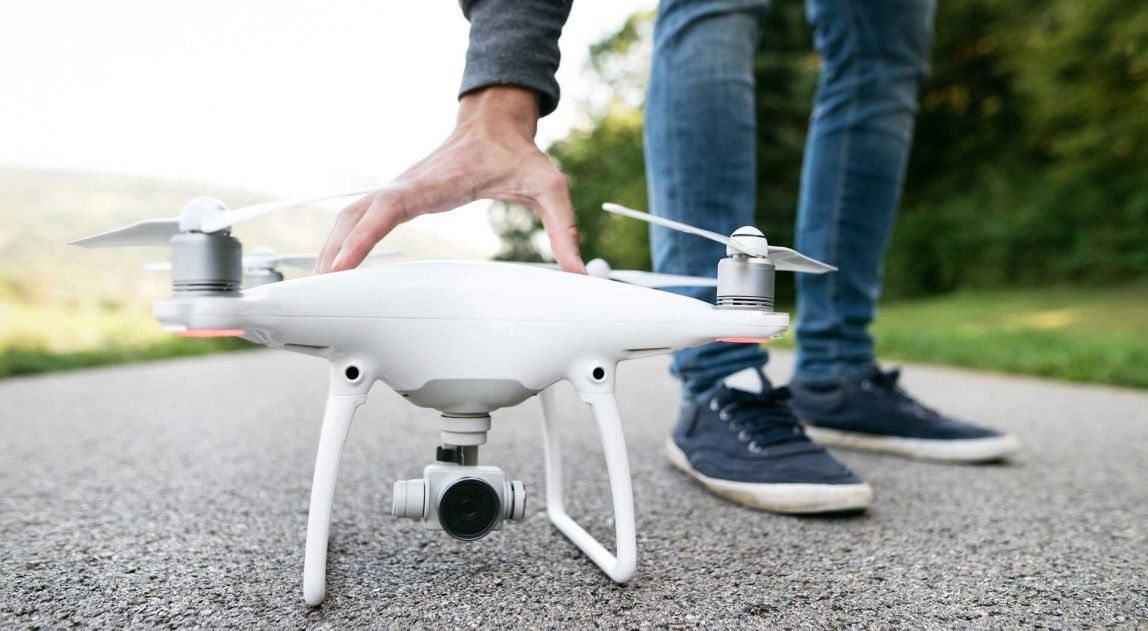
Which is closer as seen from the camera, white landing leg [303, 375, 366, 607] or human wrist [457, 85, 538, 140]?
white landing leg [303, 375, 366, 607]

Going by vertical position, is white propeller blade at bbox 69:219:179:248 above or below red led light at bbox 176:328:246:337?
above

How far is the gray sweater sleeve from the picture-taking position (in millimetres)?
895

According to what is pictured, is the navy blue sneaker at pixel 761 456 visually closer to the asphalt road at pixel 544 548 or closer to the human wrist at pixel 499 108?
the asphalt road at pixel 544 548

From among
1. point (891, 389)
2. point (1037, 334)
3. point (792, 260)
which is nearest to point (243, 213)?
point (792, 260)

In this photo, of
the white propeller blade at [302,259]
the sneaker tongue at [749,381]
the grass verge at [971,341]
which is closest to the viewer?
the white propeller blade at [302,259]

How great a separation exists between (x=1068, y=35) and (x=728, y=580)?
11740mm

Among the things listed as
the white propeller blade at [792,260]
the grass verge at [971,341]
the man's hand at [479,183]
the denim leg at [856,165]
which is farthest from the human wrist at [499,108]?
the grass verge at [971,341]

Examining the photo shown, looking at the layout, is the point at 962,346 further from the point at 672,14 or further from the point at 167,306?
the point at 167,306

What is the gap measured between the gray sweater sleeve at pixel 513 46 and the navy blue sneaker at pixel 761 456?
617mm

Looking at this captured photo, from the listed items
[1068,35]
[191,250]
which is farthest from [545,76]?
[1068,35]

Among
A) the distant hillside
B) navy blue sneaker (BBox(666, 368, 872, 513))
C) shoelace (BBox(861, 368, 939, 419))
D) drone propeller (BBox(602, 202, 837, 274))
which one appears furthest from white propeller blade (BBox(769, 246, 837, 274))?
the distant hillside

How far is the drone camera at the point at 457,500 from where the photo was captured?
82 cm

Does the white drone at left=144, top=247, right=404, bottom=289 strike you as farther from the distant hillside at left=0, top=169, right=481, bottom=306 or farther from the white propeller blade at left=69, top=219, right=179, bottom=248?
the distant hillside at left=0, top=169, right=481, bottom=306

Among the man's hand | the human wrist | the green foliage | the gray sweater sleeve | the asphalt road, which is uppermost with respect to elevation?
the green foliage
